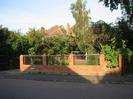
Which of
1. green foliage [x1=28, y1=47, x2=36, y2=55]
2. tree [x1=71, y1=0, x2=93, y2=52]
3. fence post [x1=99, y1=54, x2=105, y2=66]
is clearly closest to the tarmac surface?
fence post [x1=99, y1=54, x2=105, y2=66]

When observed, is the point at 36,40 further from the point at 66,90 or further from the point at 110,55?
the point at 66,90

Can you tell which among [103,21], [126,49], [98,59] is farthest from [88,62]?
[103,21]

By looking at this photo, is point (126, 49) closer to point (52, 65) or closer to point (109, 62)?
point (109, 62)

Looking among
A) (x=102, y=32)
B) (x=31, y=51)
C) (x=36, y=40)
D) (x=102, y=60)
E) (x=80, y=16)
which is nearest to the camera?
(x=102, y=60)

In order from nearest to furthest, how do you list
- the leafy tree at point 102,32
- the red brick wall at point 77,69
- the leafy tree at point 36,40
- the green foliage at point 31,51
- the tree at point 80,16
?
the red brick wall at point 77,69, the leafy tree at point 102,32, the green foliage at point 31,51, the leafy tree at point 36,40, the tree at point 80,16

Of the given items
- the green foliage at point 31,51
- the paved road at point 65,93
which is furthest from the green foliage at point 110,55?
the green foliage at point 31,51

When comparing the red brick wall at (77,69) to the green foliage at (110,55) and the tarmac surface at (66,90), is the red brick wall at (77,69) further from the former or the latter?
the tarmac surface at (66,90)

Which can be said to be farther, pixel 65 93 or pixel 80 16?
pixel 80 16

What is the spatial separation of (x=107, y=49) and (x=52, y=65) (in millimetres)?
5820

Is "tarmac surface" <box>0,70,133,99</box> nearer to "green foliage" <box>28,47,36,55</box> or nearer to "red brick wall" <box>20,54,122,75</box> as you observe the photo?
"red brick wall" <box>20,54,122,75</box>

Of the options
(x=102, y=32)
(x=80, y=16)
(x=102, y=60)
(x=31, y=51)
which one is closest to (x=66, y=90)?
(x=102, y=60)

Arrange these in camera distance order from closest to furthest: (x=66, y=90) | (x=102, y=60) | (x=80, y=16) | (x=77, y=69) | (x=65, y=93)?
(x=65, y=93), (x=66, y=90), (x=102, y=60), (x=77, y=69), (x=80, y=16)

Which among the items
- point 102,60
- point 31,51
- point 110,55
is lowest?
point 102,60

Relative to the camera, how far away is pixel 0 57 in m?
36.7
